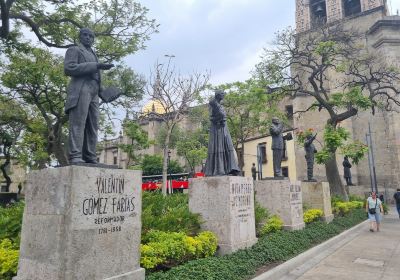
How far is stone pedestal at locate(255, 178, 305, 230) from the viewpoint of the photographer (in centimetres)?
1041

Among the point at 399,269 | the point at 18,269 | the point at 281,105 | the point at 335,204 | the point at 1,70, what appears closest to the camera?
the point at 18,269

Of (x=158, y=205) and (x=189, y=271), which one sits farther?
A: (x=158, y=205)

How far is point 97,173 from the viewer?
4469 mm

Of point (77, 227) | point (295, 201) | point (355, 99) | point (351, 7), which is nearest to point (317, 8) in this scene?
point (351, 7)

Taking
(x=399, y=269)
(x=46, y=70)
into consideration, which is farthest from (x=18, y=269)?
(x=46, y=70)

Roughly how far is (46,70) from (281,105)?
98.1 ft

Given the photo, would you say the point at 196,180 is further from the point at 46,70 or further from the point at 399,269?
the point at 46,70

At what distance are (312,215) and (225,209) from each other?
6243 millimetres

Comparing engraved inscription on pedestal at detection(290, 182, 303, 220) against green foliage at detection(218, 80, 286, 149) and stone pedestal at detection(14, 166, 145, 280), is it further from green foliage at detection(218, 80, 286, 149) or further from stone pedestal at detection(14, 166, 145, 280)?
green foliage at detection(218, 80, 286, 149)

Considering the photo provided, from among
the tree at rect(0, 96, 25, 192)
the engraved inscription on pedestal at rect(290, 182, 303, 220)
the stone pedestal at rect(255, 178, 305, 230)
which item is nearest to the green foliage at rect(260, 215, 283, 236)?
the stone pedestal at rect(255, 178, 305, 230)

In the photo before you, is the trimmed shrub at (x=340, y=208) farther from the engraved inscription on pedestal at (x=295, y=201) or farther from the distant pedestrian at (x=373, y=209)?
the engraved inscription on pedestal at (x=295, y=201)

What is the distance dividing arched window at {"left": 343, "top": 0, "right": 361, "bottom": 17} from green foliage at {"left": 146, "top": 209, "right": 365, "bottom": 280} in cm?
2971

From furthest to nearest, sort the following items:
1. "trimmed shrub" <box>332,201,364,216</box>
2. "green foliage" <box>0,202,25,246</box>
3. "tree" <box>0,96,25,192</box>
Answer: "tree" <box>0,96,25,192</box>
"trimmed shrub" <box>332,201,364,216</box>
"green foliage" <box>0,202,25,246</box>

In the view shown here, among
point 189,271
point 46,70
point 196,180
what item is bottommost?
point 189,271
